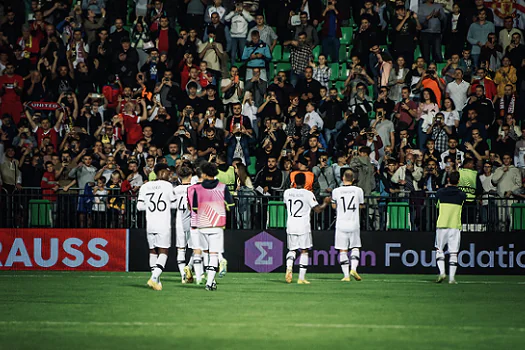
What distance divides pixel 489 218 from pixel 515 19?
25.7 ft

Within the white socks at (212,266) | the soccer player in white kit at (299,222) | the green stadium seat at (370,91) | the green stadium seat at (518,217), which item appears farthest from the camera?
the green stadium seat at (370,91)

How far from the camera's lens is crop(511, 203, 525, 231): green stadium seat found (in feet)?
72.4

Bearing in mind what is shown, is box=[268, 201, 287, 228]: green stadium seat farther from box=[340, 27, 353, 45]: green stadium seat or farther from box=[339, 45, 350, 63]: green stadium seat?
box=[340, 27, 353, 45]: green stadium seat

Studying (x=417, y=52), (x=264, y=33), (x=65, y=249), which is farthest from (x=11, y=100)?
(x=417, y=52)

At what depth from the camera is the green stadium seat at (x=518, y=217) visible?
22.1 metres

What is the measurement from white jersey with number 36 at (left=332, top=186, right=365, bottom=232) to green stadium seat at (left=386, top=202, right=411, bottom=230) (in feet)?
8.70

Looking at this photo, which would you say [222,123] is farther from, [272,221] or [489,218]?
[489,218]

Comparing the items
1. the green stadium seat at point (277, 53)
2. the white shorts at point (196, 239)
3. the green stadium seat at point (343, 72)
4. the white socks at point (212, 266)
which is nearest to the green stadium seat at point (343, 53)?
the green stadium seat at point (343, 72)

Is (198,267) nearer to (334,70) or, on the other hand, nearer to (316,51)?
(334,70)

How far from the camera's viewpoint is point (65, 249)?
2252 cm

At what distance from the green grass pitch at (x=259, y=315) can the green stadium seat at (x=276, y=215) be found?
317 cm

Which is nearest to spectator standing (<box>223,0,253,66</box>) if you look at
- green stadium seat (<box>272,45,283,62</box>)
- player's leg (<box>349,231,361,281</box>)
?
green stadium seat (<box>272,45,283,62</box>)

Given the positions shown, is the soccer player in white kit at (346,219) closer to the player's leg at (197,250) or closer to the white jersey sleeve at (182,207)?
the white jersey sleeve at (182,207)

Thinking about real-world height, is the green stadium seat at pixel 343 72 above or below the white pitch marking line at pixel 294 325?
above
